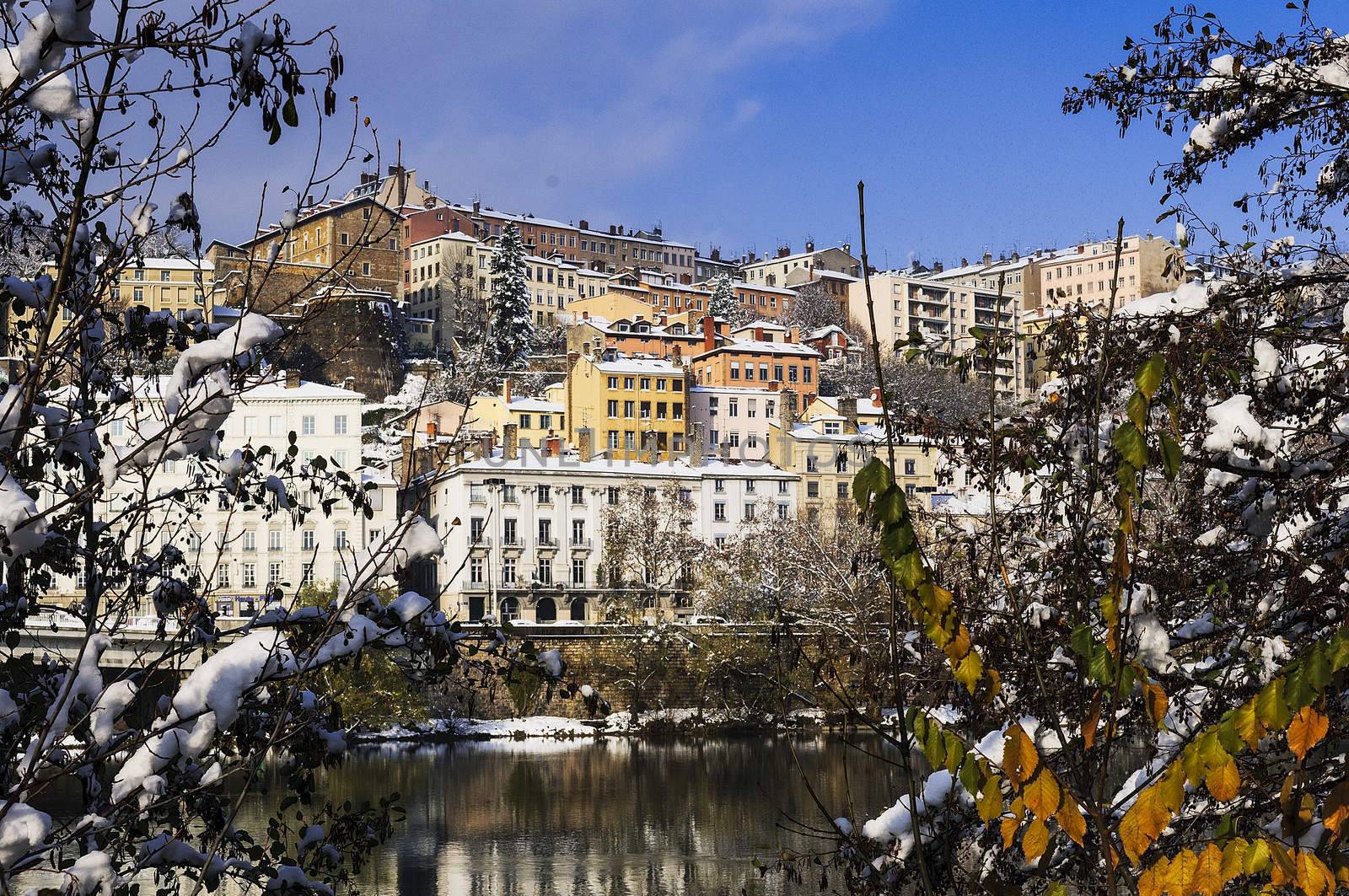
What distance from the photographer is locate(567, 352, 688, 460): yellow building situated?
7588cm

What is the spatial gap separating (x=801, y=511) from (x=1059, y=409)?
60774mm

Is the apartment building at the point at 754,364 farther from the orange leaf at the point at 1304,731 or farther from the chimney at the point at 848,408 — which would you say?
the orange leaf at the point at 1304,731

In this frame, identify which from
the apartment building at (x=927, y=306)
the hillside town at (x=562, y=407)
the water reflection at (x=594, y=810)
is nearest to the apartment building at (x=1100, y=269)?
the hillside town at (x=562, y=407)

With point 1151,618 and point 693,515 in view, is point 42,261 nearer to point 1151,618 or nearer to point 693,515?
point 1151,618

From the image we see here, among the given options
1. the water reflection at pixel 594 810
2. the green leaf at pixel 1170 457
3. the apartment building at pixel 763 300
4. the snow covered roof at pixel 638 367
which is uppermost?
the apartment building at pixel 763 300

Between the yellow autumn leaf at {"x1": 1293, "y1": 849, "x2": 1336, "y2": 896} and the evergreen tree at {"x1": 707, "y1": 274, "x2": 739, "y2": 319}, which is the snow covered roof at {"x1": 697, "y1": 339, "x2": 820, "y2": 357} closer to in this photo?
the evergreen tree at {"x1": 707, "y1": 274, "x2": 739, "y2": 319}

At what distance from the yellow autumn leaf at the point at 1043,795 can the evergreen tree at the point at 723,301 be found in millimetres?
112369

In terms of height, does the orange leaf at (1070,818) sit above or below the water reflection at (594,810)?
above

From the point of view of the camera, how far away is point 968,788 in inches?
145

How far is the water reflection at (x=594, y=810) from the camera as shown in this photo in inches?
1059

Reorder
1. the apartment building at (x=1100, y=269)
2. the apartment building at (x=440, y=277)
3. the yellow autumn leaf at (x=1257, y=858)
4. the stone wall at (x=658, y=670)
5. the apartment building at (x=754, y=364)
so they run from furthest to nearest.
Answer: the apartment building at (x=1100, y=269) < the apartment building at (x=440, y=277) < the apartment building at (x=754, y=364) < the stone wall at (x=658, y=670) < the yellow autumn leaf at (x=1257, y=858)

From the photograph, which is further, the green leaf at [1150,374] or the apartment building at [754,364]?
the apartment building at [754,364]

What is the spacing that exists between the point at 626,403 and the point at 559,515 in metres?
11.5

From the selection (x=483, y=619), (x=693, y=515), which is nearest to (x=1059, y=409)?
(x=483, y=619)
